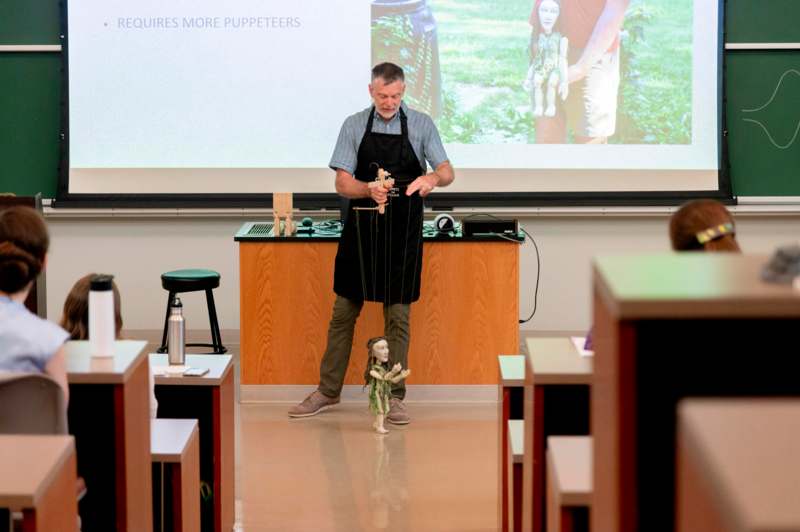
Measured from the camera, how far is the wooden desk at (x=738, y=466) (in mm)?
1095

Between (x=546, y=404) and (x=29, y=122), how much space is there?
4710 mm

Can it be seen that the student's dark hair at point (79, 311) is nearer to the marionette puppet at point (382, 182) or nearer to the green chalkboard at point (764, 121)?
the marionette puppet at point (382, 182)

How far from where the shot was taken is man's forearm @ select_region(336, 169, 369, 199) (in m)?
5.34

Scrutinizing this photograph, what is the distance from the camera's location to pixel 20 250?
8.89ft

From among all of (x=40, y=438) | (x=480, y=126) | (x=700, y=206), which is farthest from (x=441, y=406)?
(x=40, y=438)

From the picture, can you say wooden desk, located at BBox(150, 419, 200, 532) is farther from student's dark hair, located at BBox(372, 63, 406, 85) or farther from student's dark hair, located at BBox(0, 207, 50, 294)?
student's dark hair, located at BBox(372, 63, 406, 85)

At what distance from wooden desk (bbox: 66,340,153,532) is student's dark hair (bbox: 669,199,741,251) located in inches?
48.4

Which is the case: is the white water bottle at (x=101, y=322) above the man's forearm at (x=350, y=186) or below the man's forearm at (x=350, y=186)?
below

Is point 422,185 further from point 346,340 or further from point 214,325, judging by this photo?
point 214,325

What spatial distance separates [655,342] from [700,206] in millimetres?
1188

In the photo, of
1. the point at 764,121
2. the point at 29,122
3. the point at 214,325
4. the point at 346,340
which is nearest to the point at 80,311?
the point at 346,340

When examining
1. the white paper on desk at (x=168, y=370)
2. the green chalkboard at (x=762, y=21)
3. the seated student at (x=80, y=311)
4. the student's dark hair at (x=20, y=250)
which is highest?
the green chalkboard at (x=762, y=21)

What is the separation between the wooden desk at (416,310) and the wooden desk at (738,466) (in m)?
4.40

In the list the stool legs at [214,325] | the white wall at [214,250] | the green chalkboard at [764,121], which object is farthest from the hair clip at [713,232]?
the green chalkboard at [764,121]
